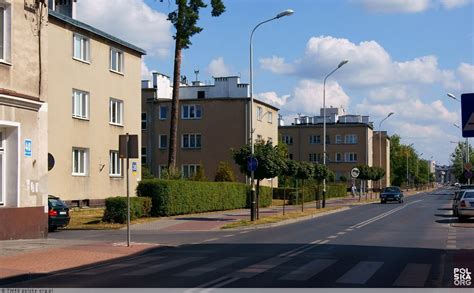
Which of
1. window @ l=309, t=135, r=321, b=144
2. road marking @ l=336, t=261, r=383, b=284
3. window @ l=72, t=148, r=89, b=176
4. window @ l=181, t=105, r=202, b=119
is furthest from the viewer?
window @ l=309, t=135, r=321, b=144

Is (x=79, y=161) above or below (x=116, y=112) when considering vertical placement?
below

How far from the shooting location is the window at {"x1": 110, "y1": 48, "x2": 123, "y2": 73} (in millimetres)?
38000

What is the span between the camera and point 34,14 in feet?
67.2

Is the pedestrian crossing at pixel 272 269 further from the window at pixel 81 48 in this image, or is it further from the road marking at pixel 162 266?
the window at pixel 81 48

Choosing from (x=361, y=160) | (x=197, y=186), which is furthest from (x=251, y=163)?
(x=361, y=160)

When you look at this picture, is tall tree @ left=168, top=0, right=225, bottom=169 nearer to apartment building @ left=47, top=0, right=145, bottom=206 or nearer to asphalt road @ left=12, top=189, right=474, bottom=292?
apartment building @ left=47, top=0, right=145, bottom=206

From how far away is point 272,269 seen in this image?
13.2m

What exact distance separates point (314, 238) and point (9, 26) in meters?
11.5


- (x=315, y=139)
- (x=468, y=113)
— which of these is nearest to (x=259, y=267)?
(x=468, y=113)

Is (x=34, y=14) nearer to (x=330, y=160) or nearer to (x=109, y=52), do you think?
(x=109, y=52)

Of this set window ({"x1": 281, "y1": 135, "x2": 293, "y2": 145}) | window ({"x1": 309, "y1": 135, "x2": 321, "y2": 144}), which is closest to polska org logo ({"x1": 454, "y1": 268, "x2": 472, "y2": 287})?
window ({"x1": 309, "y1": 135, "x2": 321, "y2": 144})

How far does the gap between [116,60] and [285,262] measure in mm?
26545

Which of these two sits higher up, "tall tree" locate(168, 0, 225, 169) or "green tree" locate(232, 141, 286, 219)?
"tall tree" locate(168, 0, 225, 169)

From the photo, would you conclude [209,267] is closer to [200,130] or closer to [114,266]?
[114,266]
